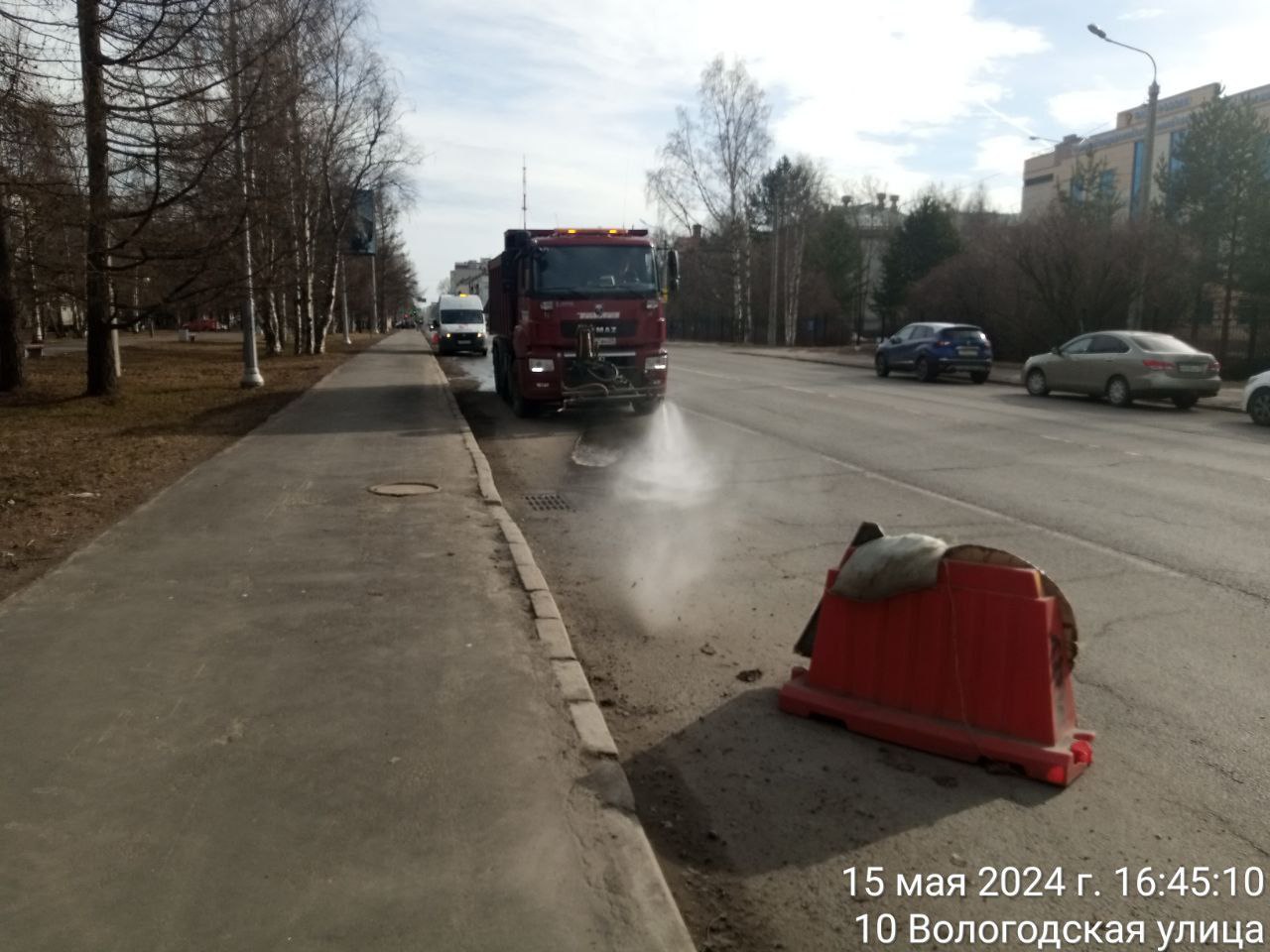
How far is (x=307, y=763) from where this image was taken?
3992 mm

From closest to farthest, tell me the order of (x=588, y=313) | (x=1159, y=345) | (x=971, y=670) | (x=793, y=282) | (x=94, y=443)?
(x=971, y=670) → (x=94, y=443) → (x=588, y=313) → (x=1159, y=345) → (x=793, y=282)

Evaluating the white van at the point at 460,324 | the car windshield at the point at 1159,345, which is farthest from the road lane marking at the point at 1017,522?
the white van at the point at 460,324

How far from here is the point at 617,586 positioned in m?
7.02

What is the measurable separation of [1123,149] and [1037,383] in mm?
69632

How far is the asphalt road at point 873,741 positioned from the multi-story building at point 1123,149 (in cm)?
6067

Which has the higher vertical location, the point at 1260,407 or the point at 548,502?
the point at 1260,407

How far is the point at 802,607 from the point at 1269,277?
30.1m

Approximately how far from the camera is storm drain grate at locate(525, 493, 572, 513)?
999 centimetres

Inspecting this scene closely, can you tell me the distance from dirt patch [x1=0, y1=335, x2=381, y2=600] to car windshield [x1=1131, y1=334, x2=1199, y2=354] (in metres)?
17.1

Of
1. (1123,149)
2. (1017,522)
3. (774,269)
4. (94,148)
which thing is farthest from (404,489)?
(1123,149)

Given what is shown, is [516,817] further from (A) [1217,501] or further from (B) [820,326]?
(B) [820,326]

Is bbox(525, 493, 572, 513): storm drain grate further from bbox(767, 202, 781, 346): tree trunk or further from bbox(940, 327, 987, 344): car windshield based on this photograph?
bbox(767, 202, 781, 346): tree trunk

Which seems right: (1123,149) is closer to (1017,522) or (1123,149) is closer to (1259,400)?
(1259,400)

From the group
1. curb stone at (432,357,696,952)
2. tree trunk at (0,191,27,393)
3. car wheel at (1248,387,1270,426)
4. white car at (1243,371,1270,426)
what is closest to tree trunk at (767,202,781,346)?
white car at (1243,371,1270,426)
